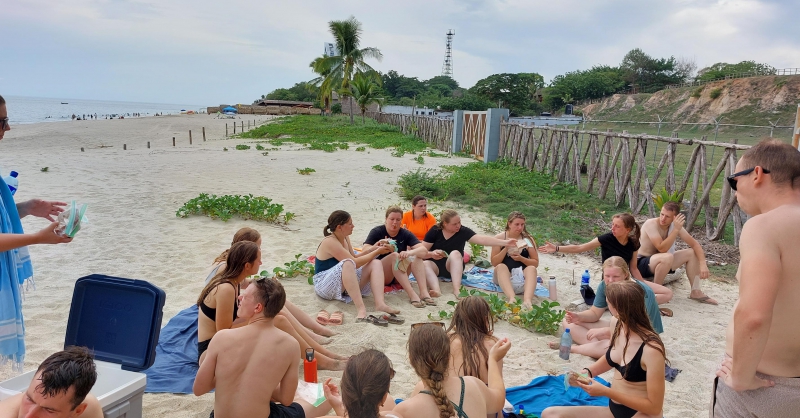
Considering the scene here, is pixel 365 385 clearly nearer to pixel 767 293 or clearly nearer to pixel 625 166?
pixel 767 293

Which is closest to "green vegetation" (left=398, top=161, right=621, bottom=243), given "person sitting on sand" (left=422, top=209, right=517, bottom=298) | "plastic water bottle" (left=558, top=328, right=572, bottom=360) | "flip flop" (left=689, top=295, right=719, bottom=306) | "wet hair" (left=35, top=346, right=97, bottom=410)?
"person sitting on sand" (left=422, top=209, right=517, bottom=298)

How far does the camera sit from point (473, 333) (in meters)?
3.09

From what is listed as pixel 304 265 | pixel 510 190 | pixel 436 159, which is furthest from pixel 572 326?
pixel 436 159

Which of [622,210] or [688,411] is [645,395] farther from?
[622,210]

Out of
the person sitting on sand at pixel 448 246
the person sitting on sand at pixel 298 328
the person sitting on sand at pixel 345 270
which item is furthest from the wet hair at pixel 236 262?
the person sitting on sand at pixel 448 246

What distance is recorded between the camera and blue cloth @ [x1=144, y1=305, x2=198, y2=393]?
11.9 feet

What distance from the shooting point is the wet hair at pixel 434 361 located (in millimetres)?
2387

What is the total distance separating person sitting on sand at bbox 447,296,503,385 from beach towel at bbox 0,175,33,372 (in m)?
2.55

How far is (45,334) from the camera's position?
4.20 metres

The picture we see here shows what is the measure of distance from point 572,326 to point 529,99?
191ft

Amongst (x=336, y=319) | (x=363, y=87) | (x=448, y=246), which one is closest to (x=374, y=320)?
(x=336, y=319)

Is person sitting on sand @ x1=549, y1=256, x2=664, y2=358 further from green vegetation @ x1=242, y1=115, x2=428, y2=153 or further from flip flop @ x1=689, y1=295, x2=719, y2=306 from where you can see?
green vegetation @ x1=242, y1=115, x2=428, y2=153

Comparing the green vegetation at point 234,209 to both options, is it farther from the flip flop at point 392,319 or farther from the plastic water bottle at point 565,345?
the plastic water bottle at point 565,345

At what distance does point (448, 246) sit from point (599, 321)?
1867 mm
